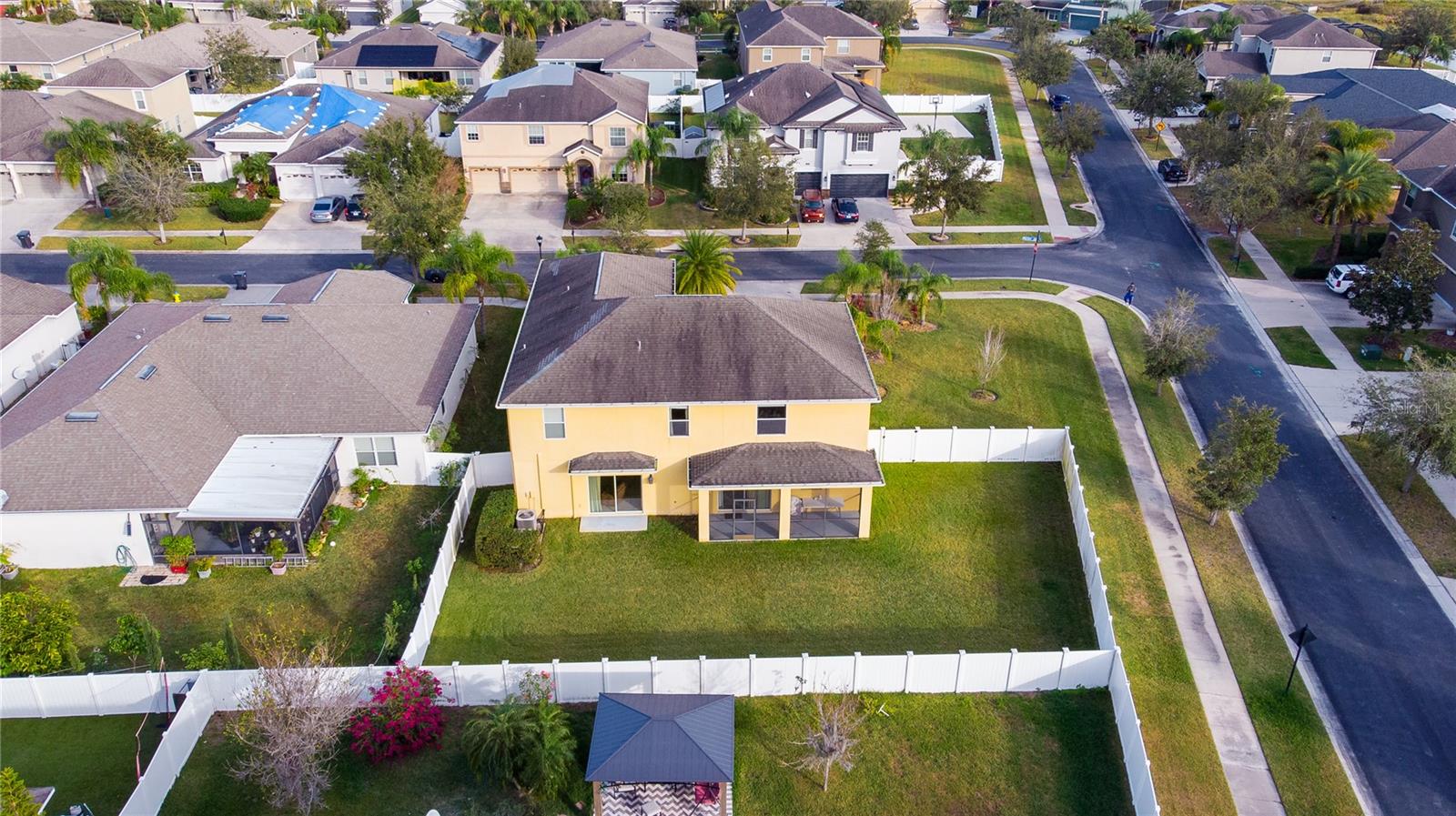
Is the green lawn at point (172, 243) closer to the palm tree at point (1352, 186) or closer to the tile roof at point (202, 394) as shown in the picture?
the tile roof at point (202, 394)

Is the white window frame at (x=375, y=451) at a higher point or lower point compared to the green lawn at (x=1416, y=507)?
higher

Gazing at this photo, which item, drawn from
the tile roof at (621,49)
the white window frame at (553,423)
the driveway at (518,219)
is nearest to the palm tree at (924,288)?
the white window frame at (553,423)

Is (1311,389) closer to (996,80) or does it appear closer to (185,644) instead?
(185,644)

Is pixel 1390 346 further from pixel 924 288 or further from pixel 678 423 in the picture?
pixel 678 423

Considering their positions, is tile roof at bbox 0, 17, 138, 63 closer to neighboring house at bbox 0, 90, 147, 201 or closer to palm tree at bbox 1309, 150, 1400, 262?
neighboring house at bbox 0, 90, 147, 201

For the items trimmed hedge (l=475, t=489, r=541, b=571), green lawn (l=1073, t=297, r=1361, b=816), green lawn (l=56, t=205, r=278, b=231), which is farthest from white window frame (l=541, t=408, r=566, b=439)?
green lawn (l=56, t=205, r=278, b=231)

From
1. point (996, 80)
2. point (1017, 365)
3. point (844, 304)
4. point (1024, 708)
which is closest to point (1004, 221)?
point (1017, 365)

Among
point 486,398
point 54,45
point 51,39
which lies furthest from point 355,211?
point 51,39
